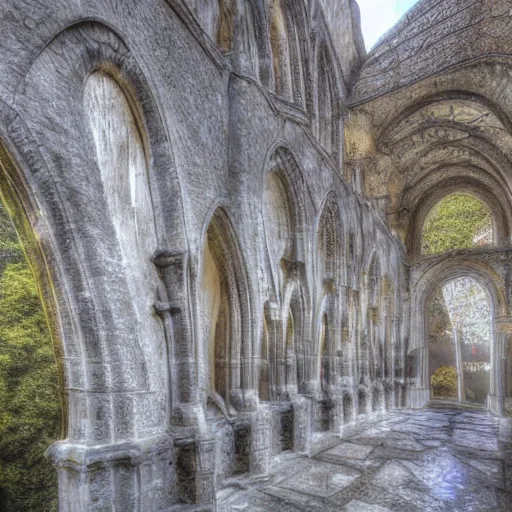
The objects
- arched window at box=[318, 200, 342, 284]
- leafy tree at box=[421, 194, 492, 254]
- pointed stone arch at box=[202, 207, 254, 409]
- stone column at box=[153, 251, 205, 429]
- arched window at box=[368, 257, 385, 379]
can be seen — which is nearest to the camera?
stone column at box=[153, 251, 205, 429]

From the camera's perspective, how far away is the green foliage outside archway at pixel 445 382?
21.9 meters

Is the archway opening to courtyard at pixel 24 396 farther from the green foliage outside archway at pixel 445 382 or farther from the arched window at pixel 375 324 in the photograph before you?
the green foliage outside archway at pixel 445 382

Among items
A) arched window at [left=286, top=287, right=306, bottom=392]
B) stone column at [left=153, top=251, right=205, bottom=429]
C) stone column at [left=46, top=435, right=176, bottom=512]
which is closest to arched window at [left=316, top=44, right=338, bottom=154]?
arched window at [left=286, top=287, right=306, bottom=392]

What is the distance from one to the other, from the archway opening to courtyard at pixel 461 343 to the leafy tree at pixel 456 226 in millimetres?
1978

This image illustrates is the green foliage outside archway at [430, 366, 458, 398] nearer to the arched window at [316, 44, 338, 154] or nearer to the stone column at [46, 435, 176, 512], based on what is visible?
the arched window at [316, 44, 338, 154]

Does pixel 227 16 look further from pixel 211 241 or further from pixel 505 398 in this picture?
pixel 505 398

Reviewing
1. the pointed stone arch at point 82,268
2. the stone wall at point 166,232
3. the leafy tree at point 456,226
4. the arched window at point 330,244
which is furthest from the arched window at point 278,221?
the leafy tree at point 456,226

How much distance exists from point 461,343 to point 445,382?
2.17 meters

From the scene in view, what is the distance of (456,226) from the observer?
2178cm

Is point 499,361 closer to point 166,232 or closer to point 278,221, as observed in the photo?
point 278,221

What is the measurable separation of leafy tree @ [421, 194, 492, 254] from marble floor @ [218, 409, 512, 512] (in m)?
15.1

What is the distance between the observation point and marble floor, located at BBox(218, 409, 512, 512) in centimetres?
405

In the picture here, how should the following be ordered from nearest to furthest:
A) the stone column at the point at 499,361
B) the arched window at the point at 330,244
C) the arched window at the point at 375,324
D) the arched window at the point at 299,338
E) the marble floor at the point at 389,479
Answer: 1. the marble floor at the point at 389,479
2. the arched window at the point at 299,338
3. the arched window at the point at 330,244
4. the arched window at the point at 375,324
5. the stone column at the point at 499,361

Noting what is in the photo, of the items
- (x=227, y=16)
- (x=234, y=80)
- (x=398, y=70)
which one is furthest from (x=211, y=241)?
(x=398, y=70)
